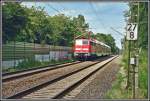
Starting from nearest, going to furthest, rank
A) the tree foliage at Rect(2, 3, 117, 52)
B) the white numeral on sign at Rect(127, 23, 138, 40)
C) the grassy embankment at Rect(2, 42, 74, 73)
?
the white numeral on sign at Rect(127, 23, 138, 40) < the grassy embankment at Rect(2, 42, 74, 73) < the tree foliage at Rect(2, 3, 117, 52)

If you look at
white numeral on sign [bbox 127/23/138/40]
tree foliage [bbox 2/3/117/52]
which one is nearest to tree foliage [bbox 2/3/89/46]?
tree foliage [bbox 2/3/117/52]

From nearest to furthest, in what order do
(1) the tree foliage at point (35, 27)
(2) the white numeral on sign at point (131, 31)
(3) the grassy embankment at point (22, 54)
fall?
(2) the white numeral on sign at point (131, 31) → (3) the grassy embankment at point (22, 54) → (1) the tree foliage at point (35, 27)

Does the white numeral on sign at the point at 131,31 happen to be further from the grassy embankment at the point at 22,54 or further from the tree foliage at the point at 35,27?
the tree foliage at the point at 35,27

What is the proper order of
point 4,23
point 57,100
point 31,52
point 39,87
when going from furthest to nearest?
point 31,52
point 4,23
point 39,87
point 57,100

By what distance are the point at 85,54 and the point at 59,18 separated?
19723 millimetres

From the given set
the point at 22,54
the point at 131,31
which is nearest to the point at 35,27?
the point at 22,54

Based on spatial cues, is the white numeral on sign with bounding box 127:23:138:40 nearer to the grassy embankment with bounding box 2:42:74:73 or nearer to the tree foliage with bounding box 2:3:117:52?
the grassy embankment with bounding box 2:42:74:73

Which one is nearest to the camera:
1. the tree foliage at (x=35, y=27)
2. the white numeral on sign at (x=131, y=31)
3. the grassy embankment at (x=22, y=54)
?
the white numeral on sign at (x=131, y=31)

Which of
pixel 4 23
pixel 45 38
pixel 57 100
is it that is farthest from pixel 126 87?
pixel 45 38

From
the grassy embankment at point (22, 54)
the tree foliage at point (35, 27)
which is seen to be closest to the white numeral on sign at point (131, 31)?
the grassy embankment at point (22, 54)

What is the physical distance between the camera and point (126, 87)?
50.6 ft

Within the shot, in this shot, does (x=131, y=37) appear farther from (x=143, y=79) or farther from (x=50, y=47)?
(x=50, y=47)

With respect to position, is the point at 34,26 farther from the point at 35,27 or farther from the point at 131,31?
the point at 131,31

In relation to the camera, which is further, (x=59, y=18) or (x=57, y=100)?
(x=59, y=18)
